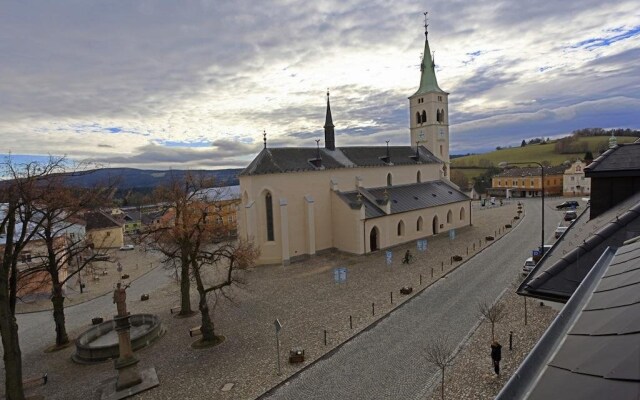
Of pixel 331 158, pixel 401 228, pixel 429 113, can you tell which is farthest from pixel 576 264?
pixel 429 113

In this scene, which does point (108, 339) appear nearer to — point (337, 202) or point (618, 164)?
point (337, 202)

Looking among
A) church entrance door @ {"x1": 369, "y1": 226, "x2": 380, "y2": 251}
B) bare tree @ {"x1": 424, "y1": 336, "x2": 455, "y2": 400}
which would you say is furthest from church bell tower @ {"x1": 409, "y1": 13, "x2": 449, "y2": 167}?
bare tree @ {"x1": 424, "y1": 336, "x2": 455, "y2": 400}

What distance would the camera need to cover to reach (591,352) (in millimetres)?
3473

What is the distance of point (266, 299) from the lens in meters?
22.7

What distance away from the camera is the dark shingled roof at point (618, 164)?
40.4ft

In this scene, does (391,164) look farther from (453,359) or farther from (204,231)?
(453,359)

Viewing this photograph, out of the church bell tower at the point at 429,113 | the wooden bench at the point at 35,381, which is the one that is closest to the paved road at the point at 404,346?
the wooden bench at the point at 35,381

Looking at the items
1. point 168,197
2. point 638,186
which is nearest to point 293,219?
point 168,197

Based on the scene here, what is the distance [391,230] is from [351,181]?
6.37m

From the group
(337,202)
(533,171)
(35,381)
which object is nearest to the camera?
(35,381)

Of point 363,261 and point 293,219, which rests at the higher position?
point 293,219

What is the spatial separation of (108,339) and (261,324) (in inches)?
308

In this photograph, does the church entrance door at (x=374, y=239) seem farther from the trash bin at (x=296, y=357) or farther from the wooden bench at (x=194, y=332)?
the trash bin at (x=296, y=357)

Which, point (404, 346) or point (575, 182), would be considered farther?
point (575, 182)
